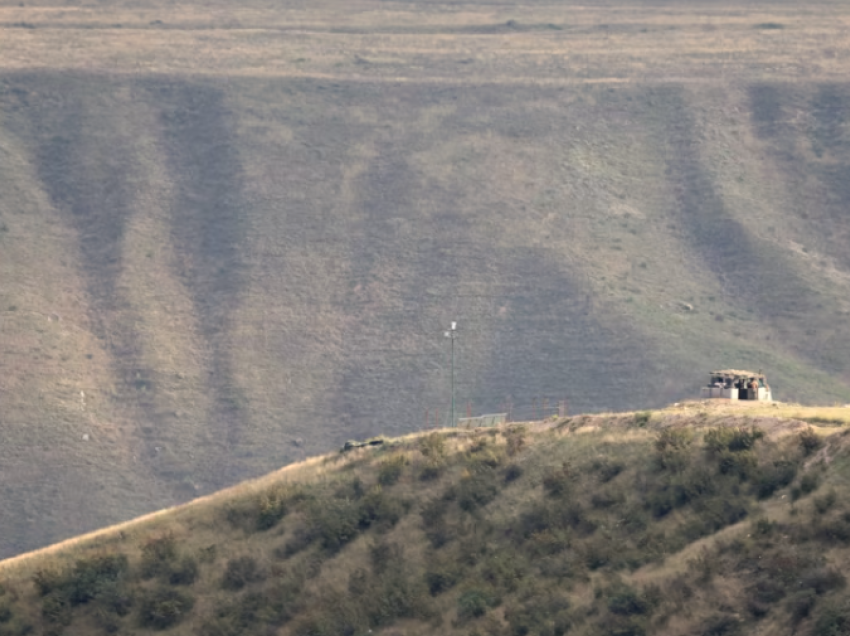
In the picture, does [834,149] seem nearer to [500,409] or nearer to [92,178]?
[500,409]

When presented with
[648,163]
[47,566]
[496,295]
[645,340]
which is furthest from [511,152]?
[47,566]

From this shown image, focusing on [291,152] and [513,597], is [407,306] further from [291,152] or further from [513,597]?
[513,597]

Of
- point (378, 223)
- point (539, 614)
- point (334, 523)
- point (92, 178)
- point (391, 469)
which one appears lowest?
point (539, 614)

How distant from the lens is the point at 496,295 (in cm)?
12250

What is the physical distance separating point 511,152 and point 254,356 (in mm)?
31854

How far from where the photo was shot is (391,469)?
5316 centimetres

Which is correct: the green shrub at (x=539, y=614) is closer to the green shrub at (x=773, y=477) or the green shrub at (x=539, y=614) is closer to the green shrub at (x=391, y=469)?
the green shrub at (x=773, y=477)

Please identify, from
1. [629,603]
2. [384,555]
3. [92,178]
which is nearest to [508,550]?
[384,555]

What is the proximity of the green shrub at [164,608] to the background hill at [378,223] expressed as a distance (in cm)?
5399

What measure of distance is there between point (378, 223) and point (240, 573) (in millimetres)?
85133

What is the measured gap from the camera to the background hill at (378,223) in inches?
4419

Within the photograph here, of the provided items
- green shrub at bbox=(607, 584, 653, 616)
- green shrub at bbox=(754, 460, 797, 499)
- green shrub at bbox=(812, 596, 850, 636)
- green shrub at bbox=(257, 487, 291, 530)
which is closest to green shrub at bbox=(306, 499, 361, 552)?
green shrub at bbox=(257, 487, 291, 530)

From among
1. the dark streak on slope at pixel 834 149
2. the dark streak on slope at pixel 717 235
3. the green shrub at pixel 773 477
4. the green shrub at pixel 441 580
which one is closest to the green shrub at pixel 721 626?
the green shrub at pixel 773 477

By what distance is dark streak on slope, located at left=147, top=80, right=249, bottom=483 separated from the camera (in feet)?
381
